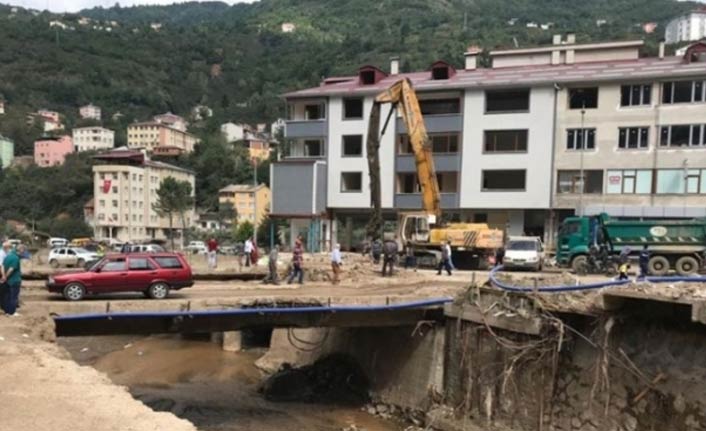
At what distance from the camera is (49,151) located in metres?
166

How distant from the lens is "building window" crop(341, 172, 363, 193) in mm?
49094

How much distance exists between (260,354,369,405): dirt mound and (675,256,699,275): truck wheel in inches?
630

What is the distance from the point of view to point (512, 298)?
51.6 feet

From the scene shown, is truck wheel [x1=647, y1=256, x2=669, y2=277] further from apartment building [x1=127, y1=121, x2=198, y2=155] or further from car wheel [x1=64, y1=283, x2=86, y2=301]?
apartment building [x1=127, y1=121, x2=198, y2=155]

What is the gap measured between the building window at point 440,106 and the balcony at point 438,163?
11.6 ft

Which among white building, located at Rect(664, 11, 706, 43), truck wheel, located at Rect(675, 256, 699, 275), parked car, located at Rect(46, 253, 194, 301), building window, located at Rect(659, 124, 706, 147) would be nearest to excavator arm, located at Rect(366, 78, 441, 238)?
truck wheel, located at Rect(675, 256, 699, 275)

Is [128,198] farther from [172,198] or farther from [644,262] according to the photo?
[644,262]

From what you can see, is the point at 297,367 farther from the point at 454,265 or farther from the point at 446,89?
the point at 446,89

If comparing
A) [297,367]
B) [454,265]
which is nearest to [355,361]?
[297,367]

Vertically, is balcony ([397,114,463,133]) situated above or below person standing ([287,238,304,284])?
above

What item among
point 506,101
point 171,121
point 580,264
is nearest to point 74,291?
point 580,264

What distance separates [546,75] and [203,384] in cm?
3389

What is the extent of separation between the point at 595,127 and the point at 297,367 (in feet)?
99.3

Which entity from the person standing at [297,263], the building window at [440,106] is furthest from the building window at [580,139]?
the person standing at [297,263]
